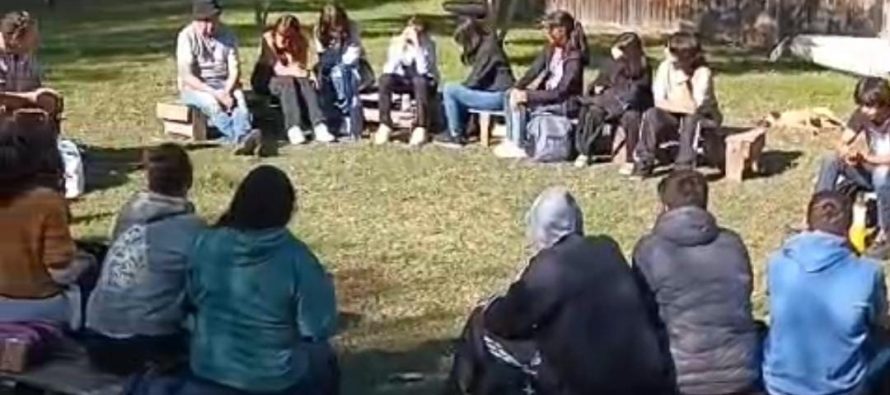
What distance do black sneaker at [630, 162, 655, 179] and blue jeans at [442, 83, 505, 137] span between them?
162cm

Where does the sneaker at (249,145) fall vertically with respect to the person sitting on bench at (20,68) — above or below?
below

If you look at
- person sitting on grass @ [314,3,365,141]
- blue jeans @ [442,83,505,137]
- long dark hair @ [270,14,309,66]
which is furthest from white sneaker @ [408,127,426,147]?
long dark hair @ [270,14,309,66]

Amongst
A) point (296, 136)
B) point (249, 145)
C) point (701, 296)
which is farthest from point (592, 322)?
point (296, 136)

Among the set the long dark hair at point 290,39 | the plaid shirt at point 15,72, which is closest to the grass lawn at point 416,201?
the plaid shirt at point 15,72

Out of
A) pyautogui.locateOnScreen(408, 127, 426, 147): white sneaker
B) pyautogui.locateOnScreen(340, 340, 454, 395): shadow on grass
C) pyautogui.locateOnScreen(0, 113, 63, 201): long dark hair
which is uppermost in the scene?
pyautogui.locateOnScreen(0, 113, 63, 201): long dark hair

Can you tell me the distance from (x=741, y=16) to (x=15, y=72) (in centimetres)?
1213

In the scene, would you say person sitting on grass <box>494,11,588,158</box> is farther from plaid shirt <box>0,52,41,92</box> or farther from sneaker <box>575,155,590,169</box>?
plaid shirt <box>0,52,41,92</box>

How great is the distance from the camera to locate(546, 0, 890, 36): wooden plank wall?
2197cm

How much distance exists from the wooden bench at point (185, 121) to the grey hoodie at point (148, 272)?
7.22 m

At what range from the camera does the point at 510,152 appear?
1396cm

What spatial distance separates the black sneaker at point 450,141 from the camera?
1438 centimetres

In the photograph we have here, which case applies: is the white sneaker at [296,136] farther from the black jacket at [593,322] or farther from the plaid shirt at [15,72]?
the black jacket at [593,322]

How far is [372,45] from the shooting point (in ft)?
71.1

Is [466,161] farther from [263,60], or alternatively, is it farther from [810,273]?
[810,273]
